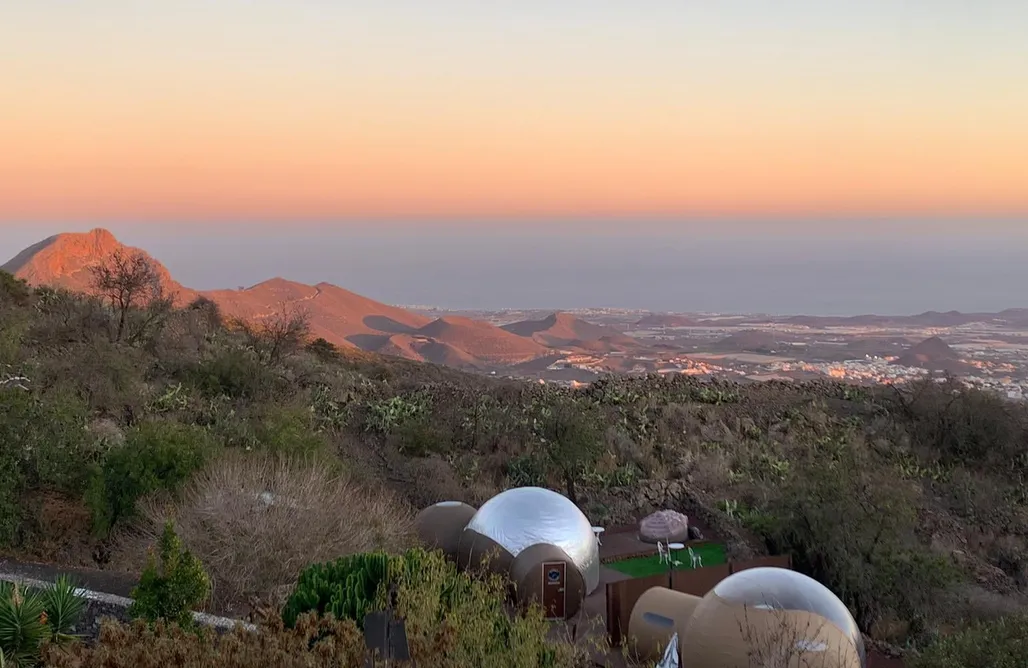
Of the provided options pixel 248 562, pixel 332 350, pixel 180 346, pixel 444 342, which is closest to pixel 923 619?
pixel 248 562

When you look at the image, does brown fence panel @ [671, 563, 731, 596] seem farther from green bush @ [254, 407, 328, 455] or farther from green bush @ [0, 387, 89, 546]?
green bush @ [0, 387, 89, 546]

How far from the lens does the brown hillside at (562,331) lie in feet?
172

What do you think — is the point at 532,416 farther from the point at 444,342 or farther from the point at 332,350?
the point at 444,342

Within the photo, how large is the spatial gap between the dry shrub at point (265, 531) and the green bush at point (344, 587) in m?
2.07

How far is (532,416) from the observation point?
87.6ft

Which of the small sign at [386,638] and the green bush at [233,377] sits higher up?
the small sign at [386,638]

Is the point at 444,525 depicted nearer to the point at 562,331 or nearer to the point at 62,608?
the point at 62,608

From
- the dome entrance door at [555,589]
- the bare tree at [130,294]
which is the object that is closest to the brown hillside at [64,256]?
the bare tree at [130,294]

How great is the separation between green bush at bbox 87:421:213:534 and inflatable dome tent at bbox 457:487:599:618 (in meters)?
5.61

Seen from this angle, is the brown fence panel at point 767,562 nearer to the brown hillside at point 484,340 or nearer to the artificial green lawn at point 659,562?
the artificial green lawn at point 659,562

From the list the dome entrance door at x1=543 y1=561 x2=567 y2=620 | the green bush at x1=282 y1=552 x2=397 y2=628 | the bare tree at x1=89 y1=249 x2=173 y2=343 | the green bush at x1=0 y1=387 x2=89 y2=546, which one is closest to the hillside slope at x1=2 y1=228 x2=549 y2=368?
the bare tree at x1=89 y1=249 x2=173 y2=343

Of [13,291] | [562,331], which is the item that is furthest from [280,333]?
[562,331]

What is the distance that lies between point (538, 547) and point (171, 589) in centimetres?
611

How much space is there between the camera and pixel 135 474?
14.4m
